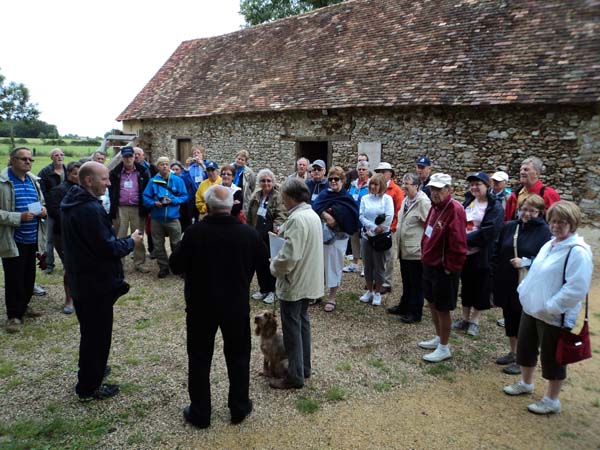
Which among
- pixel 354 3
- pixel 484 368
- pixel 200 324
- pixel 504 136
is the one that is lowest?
pixel 484 368

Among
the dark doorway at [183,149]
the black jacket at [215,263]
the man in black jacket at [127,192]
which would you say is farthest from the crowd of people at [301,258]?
the dark doorway at [183,149]

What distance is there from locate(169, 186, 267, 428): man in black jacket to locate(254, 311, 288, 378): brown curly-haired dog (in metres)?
0.64

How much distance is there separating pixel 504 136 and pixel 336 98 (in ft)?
14.9

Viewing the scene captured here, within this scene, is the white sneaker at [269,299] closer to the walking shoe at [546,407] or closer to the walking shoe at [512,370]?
the walking shoe at [512,370]

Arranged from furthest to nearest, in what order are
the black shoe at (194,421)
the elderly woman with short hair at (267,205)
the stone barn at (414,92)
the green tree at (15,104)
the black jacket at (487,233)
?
the green tree at (15,104) → the stone barn at (414,92) → the elderly woman with short hair at (267,205) → the black jacket at (487,233) → the black shoe at (194,421)

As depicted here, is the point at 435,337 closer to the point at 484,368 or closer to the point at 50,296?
the point at 484,368

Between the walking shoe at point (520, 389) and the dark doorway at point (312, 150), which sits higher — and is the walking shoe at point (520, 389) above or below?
below

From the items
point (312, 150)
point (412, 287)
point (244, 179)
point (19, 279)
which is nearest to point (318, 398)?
point (412, 287)

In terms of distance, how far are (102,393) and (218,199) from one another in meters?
2.09

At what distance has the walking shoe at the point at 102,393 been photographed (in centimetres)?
354

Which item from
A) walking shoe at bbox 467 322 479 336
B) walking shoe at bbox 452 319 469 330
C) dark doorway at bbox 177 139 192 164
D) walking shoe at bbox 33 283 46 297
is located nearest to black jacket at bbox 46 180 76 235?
walking shoe at bbox 33 283 46 297

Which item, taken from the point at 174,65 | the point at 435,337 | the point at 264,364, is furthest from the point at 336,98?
the point at 174,65

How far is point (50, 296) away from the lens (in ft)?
20.0

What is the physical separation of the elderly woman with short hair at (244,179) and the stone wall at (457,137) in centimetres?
491
